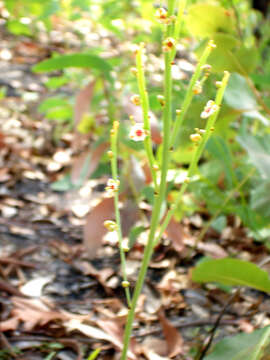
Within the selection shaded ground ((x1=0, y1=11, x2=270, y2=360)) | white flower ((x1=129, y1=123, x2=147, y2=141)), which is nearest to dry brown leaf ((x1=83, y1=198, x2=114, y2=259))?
shaded ground ((x1=0, y1=11, x2=270, y2=360))

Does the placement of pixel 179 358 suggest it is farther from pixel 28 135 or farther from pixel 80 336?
pixel 28 135

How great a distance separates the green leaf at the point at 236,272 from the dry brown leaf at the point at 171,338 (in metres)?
0.29

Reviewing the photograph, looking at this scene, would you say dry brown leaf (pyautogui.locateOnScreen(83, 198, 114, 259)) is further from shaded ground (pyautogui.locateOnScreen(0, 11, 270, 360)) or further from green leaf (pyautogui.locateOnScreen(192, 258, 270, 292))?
green leaf (pyautogui.locateOnScreen(192, 258, 270, 292))

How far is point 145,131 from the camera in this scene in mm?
666

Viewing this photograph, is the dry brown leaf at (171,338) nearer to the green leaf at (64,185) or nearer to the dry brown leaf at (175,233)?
the dry brown leaf at (175,233)

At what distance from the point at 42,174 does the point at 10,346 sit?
1.06 m

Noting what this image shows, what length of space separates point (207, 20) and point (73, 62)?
1.15 feet

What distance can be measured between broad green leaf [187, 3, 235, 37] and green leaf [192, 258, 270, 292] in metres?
0.57

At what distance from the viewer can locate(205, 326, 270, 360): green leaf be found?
82cm

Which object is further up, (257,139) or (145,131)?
(145,131)

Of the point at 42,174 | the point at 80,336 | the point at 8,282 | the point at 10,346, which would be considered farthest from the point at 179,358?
the point at 42,174

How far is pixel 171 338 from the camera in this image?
107 centimetres

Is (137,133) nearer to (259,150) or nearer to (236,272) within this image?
(236,272)

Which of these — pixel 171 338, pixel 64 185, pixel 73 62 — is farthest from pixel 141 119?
pixel 171 338
